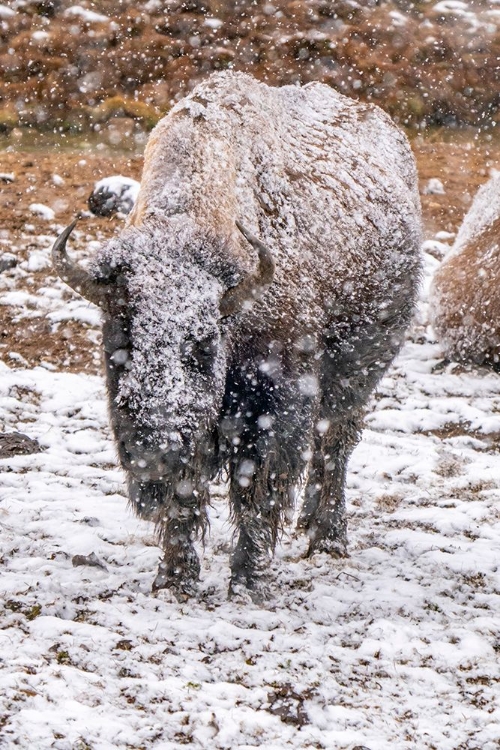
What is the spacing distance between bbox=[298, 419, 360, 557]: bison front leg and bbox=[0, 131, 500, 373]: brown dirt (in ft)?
10.5

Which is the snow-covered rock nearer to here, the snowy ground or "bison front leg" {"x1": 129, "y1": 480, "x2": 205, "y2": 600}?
the snowy ground

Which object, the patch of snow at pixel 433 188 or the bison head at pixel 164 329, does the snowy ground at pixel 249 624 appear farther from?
the patch of snow at pixel 433 188

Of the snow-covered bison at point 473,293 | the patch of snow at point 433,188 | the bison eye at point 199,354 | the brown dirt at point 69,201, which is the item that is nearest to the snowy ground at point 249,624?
the bison eye at point 199,354

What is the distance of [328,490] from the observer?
5566mm

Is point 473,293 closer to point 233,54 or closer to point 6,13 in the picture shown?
point 233,54

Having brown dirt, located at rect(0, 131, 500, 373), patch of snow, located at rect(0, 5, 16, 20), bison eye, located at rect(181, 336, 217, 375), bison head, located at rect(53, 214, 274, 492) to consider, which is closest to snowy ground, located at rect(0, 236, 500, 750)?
bison head, located at rect(53, 214, 274, 492)

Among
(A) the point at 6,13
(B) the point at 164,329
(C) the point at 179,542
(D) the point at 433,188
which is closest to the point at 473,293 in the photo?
(D) the point at 433,188

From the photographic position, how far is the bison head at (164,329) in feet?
11.9

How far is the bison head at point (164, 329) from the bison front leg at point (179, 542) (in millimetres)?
293

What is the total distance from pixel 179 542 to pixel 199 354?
1.17m

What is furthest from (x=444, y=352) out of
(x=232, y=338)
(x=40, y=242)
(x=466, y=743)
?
(x=466, y=743)

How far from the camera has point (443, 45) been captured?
18.0 m

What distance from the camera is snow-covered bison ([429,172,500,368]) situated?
8.98 meters

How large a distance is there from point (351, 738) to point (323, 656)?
0.68 m
